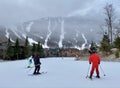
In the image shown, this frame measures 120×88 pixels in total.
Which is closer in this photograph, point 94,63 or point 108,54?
point 94,63

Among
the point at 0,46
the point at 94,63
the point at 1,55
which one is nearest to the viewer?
the point at 94,63

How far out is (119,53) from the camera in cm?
5138

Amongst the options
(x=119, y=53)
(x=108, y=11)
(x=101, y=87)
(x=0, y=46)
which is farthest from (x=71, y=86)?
(x=0, y=46)

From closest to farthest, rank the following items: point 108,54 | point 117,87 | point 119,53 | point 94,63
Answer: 1. point 117,87
2. point 94,63
3. point 119,53
4. point 108,54

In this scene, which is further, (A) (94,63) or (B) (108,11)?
(B) (108,11)

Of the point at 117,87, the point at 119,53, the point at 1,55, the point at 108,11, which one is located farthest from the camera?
the point at 1,55

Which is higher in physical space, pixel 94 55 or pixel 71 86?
pixel 94 55

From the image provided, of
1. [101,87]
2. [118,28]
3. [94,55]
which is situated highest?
[118,28]

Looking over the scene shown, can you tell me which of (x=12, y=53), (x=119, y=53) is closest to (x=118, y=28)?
(x=119, y=53)

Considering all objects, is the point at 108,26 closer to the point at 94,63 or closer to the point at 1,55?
the point at 94,63

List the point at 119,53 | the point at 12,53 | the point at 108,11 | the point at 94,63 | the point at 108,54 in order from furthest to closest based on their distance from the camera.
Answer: the point at 12,53
the point at 108,11
the point at 108,54
the point at 119,53
the point at 94,63

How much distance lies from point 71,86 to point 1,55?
368 ft

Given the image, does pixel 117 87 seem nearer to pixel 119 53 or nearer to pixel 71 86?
pixel 71 86

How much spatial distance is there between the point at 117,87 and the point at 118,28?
50645 millimetres
